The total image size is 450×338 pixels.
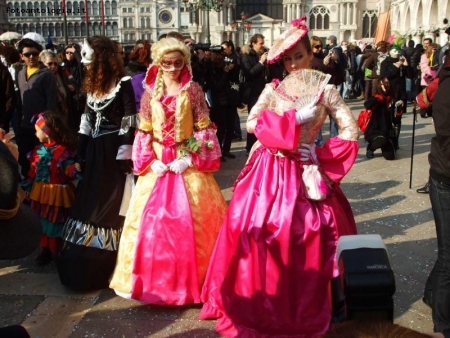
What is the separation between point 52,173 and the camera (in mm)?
4605

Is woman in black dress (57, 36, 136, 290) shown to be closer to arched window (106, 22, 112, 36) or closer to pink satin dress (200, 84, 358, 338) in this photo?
pink satin dress (200, 84, 358, 338)

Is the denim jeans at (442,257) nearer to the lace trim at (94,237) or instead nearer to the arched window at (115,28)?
the lace trim at (94,237)

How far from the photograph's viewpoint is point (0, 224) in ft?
5.37

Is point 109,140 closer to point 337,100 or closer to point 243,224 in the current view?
point 243,224

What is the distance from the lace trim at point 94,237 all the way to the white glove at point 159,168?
62 centimetres

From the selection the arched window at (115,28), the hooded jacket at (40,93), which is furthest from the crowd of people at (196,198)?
the arched window at (115,28)

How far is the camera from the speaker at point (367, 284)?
5.23ft

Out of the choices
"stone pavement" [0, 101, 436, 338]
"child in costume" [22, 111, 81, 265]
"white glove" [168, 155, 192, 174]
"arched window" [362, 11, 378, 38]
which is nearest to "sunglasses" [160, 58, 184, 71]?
"white glove" [168, 155, 192, 174]

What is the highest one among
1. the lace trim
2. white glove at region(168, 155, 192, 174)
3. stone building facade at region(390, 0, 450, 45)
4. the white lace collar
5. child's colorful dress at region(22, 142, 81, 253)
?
stone building facade at region(390, 0, 450, 45)

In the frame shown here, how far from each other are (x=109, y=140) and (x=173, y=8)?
7508cm

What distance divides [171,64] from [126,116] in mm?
572

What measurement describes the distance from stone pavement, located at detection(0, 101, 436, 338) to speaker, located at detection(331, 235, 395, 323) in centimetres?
206

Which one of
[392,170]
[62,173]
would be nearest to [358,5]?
[392,170]

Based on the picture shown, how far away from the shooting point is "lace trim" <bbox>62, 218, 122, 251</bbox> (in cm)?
412
